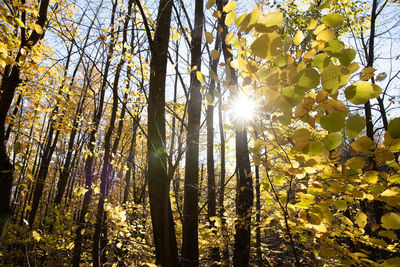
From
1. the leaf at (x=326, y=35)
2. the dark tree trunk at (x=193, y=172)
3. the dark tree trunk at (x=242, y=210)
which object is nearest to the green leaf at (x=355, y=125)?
the leaf at (x=326, y=35)

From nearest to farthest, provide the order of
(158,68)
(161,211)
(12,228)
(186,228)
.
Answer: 1. (161,211)
2. (158,68)
3. (186,228)
4. (12,228)

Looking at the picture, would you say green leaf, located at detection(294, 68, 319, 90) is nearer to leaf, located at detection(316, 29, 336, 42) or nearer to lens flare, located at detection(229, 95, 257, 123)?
leaf, located at detection(316, 29, 336, 42)

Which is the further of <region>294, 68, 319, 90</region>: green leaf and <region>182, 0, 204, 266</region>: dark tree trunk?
<region>182, 0, 204, 266</region>: dark tree trunk

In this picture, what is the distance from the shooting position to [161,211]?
154 centimetres

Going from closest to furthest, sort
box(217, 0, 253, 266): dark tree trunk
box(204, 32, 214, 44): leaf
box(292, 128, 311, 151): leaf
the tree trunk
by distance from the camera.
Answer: box(292, 128, 311, 151): leaf
box(204, 32, 214, 44): leaf
the tree trunk
box(217, 0, 253, 266): dark tree trunk

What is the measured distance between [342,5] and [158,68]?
7.06 metres

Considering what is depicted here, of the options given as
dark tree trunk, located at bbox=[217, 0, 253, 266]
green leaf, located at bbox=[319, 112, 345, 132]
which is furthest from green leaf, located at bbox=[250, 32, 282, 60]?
dark tree trunk, located at bbox=[217, 0, 253, 266]

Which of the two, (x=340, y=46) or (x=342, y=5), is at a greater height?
(x=342, y=5)

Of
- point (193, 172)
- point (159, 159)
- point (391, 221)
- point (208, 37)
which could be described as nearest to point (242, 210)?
point (193, 172)

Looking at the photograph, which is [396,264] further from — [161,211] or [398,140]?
[161,211]

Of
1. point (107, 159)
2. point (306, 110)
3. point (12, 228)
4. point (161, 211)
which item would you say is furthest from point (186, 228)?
point (12, 228)

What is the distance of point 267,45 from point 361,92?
34 centimetres

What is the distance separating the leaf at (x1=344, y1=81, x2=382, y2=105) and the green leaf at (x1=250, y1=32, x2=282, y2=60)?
0.26 meters

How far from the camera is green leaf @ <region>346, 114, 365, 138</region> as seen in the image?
721mm
